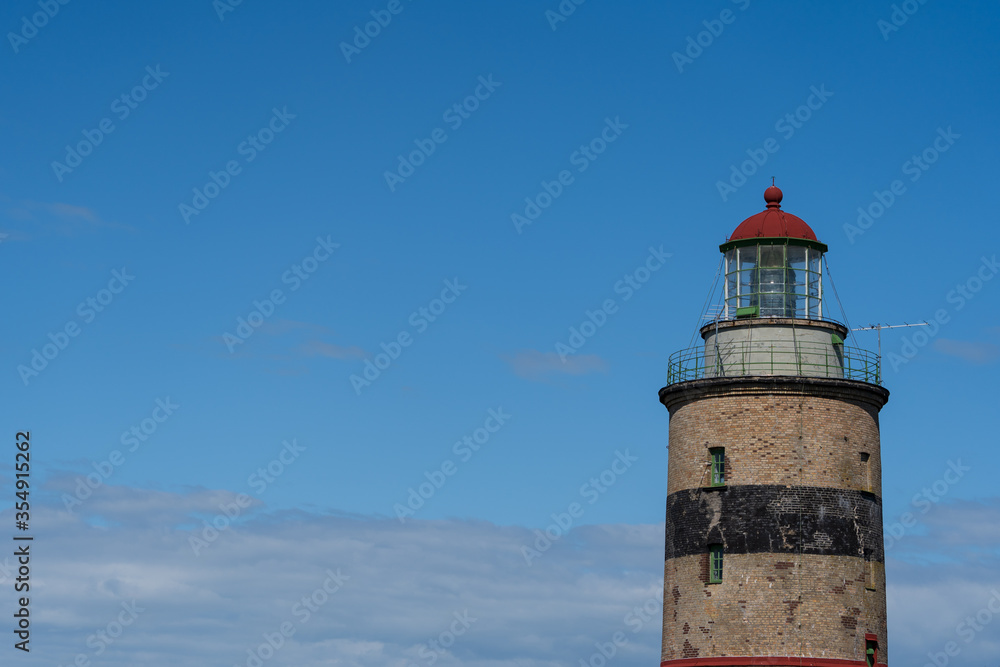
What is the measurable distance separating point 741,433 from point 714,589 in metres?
4.18

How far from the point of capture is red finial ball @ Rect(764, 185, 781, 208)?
153 ft

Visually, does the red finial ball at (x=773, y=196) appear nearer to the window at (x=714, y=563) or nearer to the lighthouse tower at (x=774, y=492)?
the lighthouse tower at (x=774, y=492)

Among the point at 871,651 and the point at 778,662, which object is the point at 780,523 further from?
the point at 871,651

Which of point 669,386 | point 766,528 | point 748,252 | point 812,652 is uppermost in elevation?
point 748,252

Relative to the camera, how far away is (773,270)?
46219mm

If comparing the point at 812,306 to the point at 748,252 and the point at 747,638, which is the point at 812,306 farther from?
the point at 747,638

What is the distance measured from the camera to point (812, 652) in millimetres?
42281

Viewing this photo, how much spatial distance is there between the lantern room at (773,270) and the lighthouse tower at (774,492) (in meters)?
0.05

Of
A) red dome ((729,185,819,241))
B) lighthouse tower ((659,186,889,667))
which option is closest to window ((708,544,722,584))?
lighthouse tower ((659,186,889,667))

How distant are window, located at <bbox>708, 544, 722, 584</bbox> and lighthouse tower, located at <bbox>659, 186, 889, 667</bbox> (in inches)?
1.5

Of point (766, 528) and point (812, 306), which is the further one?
point (812, 306)

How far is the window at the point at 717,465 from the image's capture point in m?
44.1

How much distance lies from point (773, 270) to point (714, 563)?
335 inches

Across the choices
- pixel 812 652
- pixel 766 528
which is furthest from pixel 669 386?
pixel 812 652
